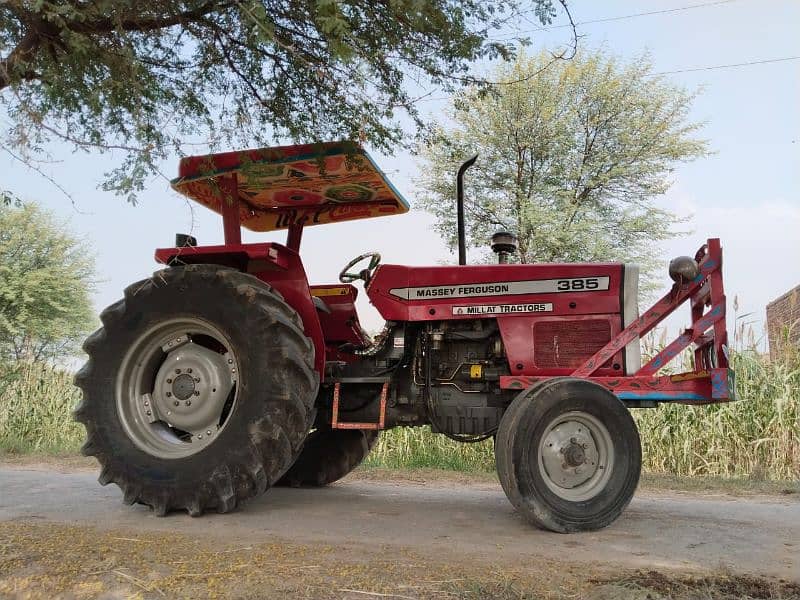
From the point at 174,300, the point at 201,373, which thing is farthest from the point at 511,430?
the point at 174,300

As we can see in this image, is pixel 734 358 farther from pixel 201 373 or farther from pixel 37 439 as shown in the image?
pixel 37 439

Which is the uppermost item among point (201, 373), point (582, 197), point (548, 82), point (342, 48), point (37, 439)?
point (548, 82)

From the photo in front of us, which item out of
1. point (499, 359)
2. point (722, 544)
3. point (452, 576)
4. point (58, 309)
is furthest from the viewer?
point (58, 309)

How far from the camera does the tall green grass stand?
424 inches

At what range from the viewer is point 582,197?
21891mm

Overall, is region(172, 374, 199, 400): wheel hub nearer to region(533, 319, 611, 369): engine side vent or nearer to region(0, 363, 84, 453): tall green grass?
region(533, 319, 611, 369): engine side vent

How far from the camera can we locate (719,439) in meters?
7.82

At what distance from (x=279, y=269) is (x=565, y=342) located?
1945mm

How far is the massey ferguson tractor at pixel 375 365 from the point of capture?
13.2 ft

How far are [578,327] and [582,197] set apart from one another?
18.1 metres

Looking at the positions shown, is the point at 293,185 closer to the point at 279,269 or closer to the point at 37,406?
the point at 279,269

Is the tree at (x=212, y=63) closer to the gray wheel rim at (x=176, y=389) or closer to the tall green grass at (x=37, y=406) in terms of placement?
the gray wheel rim at (x=176, y=389)

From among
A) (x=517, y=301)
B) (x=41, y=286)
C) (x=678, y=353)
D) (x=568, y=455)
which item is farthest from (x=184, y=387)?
(x=41, y=286)

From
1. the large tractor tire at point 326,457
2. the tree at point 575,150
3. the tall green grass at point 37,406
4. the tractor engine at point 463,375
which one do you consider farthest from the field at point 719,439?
the tree at point 575,150
